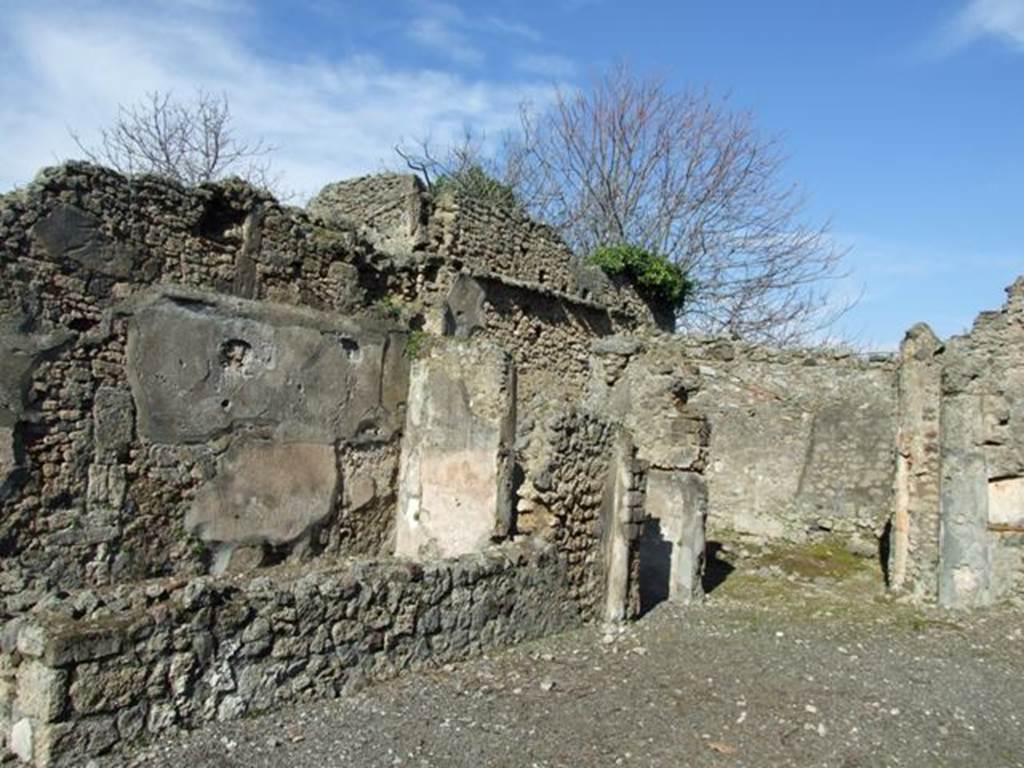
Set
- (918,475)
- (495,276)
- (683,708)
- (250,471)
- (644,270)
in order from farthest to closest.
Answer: (644,270) < (495,276) < (918,475) < (250,471) < (683,708)

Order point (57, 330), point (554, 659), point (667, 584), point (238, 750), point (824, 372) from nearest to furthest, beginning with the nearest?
1. point (238, 750)
2. point (554, 659)
3. point (57, 330)
4. point (667, 584)
5. point (824, 372)

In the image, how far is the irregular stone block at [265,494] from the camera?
291 inches

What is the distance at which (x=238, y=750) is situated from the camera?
408 cm

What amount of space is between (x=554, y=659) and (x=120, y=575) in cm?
345

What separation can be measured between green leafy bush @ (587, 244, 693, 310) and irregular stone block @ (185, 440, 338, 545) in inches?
357

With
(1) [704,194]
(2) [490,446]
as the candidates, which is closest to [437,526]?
(2) [490,446]

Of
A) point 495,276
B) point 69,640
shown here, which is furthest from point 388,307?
point 69,640

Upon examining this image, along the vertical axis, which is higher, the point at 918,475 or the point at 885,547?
the point at 918,475

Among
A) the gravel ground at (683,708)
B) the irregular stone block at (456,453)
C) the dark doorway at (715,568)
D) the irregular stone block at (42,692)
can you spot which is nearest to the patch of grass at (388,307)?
the irregular stone block at (456,453)

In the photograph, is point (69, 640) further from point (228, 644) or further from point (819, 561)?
point (819, 561)

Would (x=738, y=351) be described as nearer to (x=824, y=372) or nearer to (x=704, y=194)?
(x=824, y=372)

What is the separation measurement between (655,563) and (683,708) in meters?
4.09

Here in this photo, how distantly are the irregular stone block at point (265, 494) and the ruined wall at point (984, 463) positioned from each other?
240 inches

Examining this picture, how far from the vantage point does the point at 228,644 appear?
441cm
